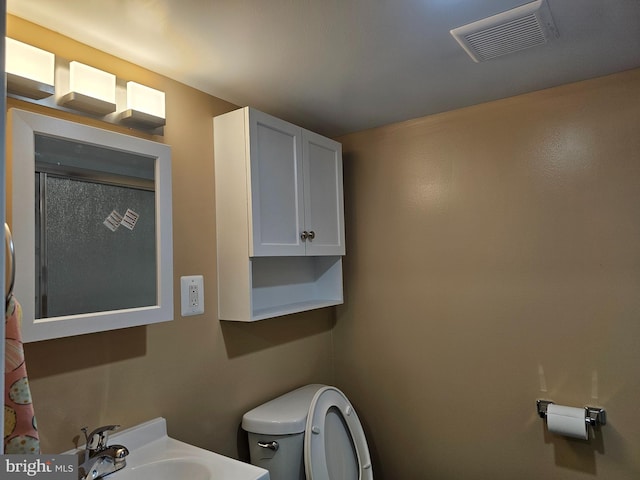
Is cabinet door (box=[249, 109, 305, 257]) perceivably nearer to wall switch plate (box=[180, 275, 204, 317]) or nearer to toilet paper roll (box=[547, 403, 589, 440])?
wall switch plate (box=[180, 275, 204, 317])

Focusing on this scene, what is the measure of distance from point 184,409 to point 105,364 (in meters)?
0.38

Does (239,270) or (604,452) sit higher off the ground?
(239,270)

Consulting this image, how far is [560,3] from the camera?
1223 millimetres

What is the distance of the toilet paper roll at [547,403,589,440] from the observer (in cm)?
166

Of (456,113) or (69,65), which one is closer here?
(69,65)

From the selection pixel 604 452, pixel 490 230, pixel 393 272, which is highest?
Result: pixel 490 230

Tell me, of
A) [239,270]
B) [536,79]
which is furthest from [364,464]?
[536,79]

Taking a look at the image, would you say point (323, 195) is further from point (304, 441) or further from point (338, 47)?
point (304, 441)

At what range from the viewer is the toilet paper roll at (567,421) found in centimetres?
166

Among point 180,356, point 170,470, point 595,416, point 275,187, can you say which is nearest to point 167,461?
point 170,470

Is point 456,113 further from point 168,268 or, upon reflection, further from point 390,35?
point 168,268

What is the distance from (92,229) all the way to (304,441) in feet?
3.79
